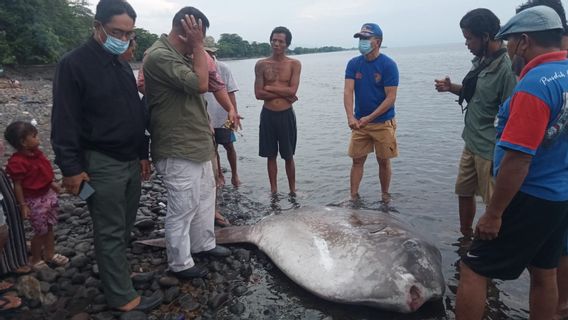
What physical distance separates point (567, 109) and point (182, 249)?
10.3 feet

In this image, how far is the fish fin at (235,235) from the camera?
4.52 meters

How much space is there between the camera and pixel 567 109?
250 cm

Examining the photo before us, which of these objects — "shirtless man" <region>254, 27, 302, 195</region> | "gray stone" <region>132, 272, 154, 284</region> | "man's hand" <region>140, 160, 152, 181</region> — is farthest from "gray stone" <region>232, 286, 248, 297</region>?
"shirtless man" <region>254, 27, 302, 195</region>

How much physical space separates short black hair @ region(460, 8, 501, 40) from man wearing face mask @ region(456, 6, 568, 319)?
A: 145cm

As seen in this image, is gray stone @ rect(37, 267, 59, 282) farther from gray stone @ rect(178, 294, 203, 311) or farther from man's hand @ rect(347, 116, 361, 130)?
man's hand @ rect(347, 116, 361, 130)

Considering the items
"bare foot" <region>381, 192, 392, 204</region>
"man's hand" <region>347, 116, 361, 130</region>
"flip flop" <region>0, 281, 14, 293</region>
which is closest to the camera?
"flip flop" <region>0, 281, 14, 293</region>

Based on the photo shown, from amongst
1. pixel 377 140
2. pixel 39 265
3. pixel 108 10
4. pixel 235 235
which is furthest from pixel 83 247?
pixel 377 140

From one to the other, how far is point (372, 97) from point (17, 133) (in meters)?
4.33

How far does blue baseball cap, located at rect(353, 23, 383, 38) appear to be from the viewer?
5.76m

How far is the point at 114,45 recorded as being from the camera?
313 cm

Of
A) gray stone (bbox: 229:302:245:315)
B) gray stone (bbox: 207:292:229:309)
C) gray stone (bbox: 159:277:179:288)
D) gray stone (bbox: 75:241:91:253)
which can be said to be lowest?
gray stone (bbox: 229:302:245:315)

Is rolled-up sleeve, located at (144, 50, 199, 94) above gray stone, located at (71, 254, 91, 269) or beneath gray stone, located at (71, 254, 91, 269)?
above

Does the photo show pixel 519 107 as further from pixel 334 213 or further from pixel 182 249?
pixel 182 249

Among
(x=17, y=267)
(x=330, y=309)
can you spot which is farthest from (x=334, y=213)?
(x=17, y=267)
